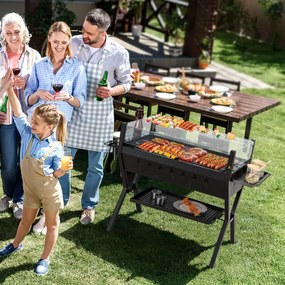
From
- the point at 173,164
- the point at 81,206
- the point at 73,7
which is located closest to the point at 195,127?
the point at 173,164

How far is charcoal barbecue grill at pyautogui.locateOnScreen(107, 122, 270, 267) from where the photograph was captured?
16.7 ft

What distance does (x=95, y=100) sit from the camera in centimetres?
554

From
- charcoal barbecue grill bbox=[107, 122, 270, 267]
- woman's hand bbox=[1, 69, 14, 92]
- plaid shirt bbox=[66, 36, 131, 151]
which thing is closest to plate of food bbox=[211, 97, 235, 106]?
charcoal barbecue grill bbox=[107, 122, 270, 267]

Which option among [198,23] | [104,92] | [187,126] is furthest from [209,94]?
[198,23]

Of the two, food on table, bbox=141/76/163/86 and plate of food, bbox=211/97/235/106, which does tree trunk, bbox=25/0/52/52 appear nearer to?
food on table, bbox=141/76/163/86

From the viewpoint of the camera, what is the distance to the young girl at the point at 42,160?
176 inches

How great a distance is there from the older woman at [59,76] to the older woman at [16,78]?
19cm

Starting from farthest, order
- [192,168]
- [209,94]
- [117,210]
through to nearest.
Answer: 1. [209,94]
2. [117,210]
3. [192,168]

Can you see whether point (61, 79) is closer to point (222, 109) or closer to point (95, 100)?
point (95, 100)

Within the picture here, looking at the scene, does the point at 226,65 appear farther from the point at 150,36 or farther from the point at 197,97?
the point at 197,97

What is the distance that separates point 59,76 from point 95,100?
20.1 inches

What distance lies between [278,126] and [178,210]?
4966mm

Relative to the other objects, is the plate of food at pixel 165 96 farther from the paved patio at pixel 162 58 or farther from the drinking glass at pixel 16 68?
the paved patio at pixel 162 58

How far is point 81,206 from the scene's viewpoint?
6.28 metres
